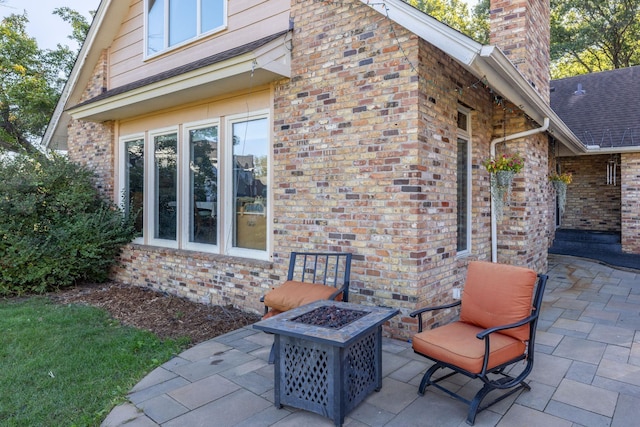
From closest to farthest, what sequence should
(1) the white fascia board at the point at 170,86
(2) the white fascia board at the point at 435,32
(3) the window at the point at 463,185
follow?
(2) the white fascia board at the point at 435,32 < (1) the white fascia board at the point at 170,86 < (3) the window at the point at 463,185

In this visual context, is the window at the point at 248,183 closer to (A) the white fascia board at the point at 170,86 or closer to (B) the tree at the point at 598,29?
(A) the white fascia board at the point at 170,86

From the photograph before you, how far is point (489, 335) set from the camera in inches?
105

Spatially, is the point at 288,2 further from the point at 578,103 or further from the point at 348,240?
the point at 578,103

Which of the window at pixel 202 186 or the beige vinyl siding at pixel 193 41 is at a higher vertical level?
the beige vinyl siding at pixel 193 41

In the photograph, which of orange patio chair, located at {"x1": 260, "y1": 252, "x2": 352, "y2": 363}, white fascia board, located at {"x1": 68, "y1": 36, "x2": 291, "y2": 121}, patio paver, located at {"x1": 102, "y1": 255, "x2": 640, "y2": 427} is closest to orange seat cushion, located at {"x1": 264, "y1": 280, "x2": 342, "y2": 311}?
orange patio chair, located at {"x1": 260, "y1": 252, "x2": 352, "y2": 363}

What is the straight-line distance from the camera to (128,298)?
19.4 ft

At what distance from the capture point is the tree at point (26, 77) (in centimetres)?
1360

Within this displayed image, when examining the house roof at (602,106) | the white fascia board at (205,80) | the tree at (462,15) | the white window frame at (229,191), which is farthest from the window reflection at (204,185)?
the tree at (462,15)

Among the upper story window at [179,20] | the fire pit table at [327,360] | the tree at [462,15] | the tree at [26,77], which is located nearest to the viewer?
the fire pit table at [327,360]

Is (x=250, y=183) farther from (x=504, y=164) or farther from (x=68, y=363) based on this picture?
(x=504, y=164)

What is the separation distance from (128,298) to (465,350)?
16.7 feet

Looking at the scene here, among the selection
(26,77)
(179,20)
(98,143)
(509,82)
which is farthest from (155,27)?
(26,77)

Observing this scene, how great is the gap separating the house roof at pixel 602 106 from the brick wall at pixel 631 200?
493mm

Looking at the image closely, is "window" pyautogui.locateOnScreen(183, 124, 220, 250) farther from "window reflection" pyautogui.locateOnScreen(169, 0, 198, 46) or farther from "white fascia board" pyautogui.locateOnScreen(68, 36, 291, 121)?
"window reflection" pyautogui.locateOnScreen(169, 0, 198, 46)
